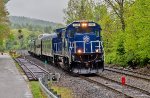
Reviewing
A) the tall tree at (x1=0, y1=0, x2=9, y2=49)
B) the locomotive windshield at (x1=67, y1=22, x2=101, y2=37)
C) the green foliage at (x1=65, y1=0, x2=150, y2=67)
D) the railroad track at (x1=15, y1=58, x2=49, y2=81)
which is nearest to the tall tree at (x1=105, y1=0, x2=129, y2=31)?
the green foliage at (x1=65, y1=0, x2=150, y2=67)

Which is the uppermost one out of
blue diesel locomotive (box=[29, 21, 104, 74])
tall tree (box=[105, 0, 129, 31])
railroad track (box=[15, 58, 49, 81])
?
tall tree (box=[105, 0, 129, 31])

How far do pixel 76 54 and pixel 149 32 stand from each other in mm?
5709

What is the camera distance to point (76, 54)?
31156 mm

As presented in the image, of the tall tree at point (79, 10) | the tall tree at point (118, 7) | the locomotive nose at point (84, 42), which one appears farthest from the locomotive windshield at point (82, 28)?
the tall tree at point (79, 10)

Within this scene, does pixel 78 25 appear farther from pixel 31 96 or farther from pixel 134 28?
pixel 31 96

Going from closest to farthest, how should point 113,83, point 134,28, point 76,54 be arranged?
1. point 113,83
2. point 76,54
3. point 134,28

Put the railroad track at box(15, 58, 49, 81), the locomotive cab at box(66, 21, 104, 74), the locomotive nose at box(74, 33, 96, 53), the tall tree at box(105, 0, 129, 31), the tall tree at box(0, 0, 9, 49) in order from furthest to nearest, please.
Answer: the tall tree at box(0, 0, 9, 49) < the tall tree at box(105, 0, 129, 31) < the locomotive nose at box(74, 33, 96, 53) < the locomotive cab at box(66, 21, 104, 74) < the railroad track at box(15, 58, 49, 81)

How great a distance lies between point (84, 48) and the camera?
31562 mm

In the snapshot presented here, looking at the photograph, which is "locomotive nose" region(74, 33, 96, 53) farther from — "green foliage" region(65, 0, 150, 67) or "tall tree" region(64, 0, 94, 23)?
"tall tree" region(64, 0, 94, 23)

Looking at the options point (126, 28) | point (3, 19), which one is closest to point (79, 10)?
point (3, 19)

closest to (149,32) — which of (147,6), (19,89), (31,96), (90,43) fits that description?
(147,6)

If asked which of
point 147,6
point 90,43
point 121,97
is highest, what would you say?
point 147,6

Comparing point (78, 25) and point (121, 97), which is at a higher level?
point (78, 25)

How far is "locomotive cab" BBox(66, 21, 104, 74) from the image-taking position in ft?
102
